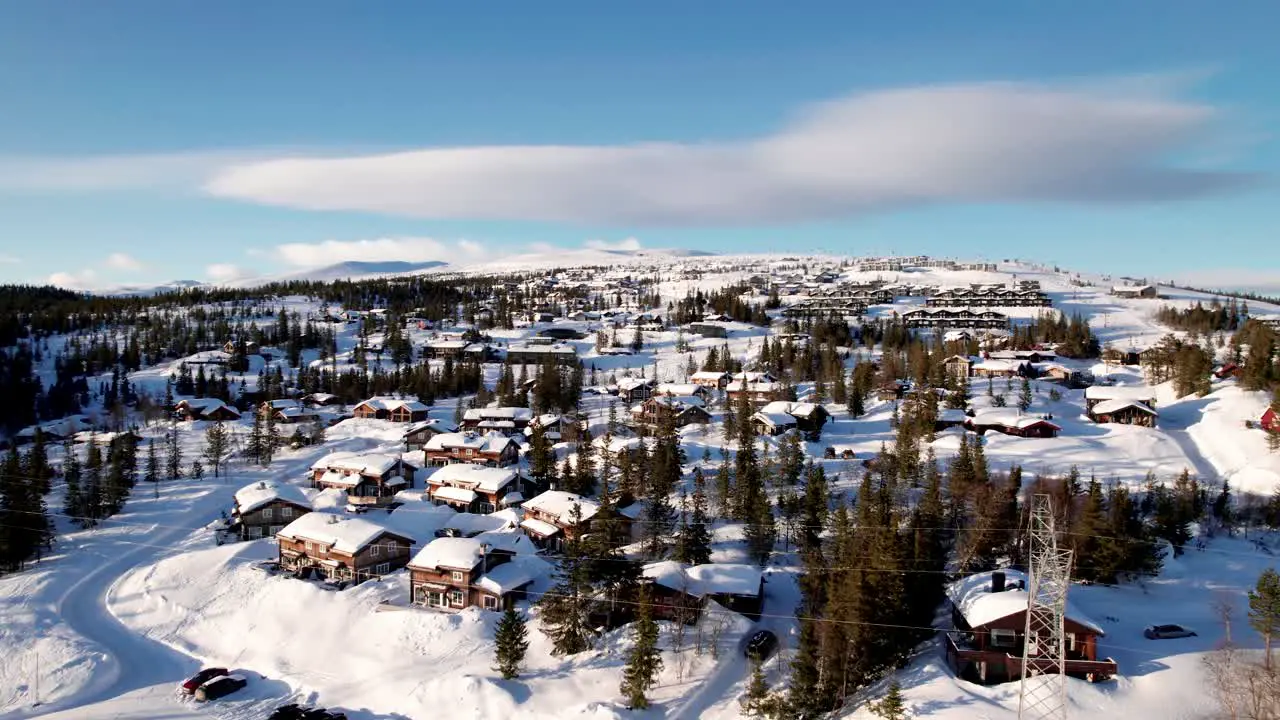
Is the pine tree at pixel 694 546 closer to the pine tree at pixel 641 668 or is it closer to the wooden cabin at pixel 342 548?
the pine tree at pixel 641 668

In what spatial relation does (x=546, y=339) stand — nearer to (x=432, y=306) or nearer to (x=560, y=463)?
(x=432, y=306)

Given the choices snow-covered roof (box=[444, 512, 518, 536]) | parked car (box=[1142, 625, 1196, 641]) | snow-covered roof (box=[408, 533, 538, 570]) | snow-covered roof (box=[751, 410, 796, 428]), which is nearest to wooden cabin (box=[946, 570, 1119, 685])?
parked car (box=[1142, 625, 1196, 641])

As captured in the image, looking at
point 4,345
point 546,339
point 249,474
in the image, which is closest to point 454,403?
point 249,474

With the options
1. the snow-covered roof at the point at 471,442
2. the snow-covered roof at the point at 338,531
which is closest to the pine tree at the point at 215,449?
the snow-covered roof at the point at 471,442

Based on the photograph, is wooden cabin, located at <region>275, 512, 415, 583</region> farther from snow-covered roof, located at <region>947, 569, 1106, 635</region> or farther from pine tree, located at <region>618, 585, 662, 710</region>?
snow-covered roof, located at <region>947, 569, 1106, 635</region>

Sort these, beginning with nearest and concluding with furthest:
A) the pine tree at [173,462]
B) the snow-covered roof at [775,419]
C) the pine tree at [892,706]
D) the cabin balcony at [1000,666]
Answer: the pine tree at [892,706] < the cabin balcony at [1000,666] < the pine tree at [173,462] < the snow-covered roof at [775,419]
